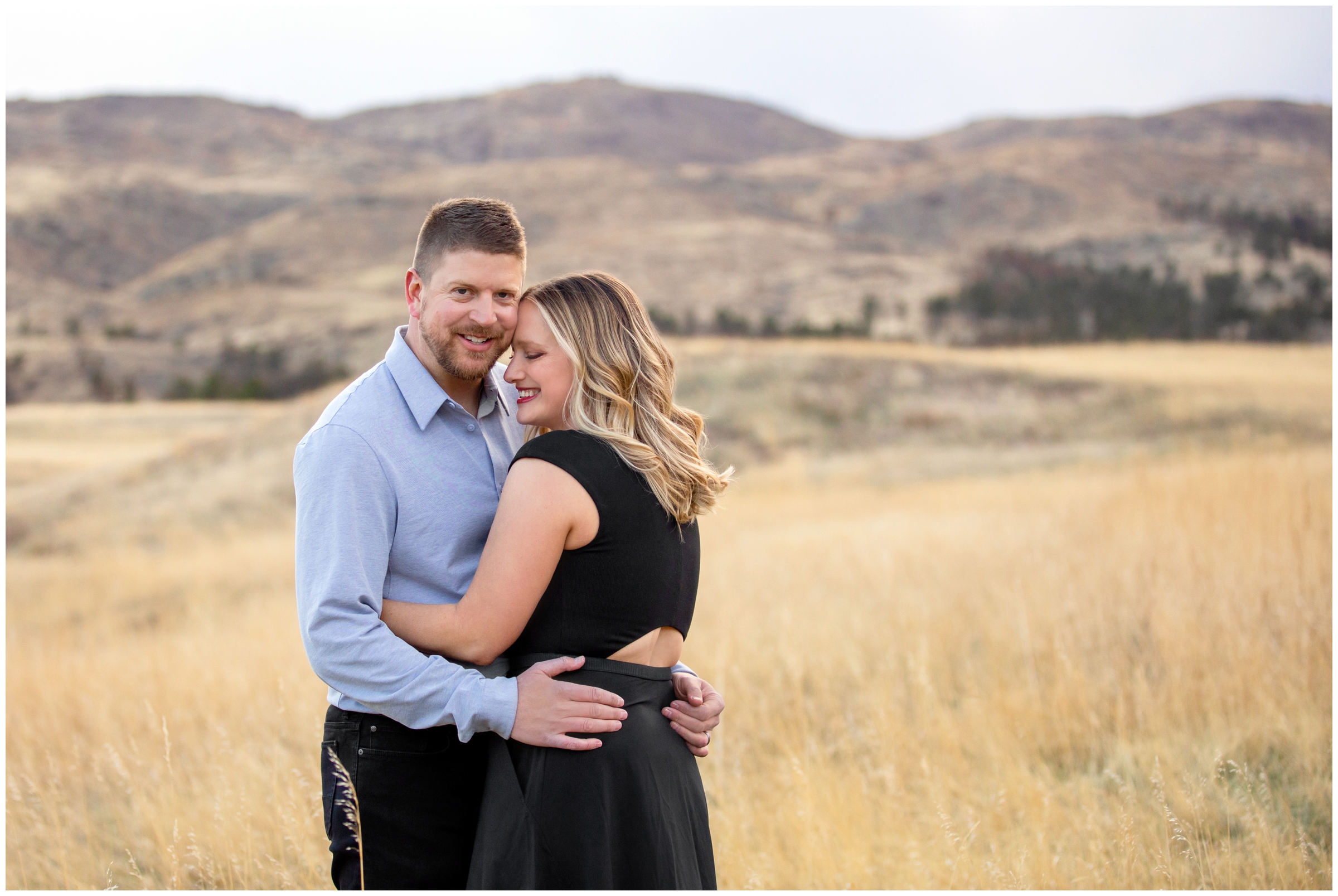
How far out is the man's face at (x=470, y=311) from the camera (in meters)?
2.56

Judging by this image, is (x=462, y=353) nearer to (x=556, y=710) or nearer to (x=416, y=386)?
(x=416, y=386)

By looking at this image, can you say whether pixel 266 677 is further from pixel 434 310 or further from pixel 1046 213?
pixel 1046 213

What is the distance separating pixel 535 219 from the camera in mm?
115812

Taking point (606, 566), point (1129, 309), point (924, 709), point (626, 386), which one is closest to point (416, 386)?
point (626, 386)

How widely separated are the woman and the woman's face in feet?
0.03

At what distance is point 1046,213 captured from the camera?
112 metres

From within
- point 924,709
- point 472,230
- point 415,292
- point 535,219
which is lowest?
point 924,709

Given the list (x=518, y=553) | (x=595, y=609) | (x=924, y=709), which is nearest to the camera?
(x=518, y=553)

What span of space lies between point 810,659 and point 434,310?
14.9 ft

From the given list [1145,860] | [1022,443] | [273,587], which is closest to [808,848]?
[1145,860]

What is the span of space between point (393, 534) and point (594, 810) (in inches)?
34.6

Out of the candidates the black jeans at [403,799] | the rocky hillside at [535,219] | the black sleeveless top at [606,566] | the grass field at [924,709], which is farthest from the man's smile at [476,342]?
the rocky hillside at [535,219]

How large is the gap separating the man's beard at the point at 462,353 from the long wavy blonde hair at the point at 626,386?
17cm

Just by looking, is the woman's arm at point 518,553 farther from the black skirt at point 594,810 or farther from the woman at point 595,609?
the black skirt at point 594,810
